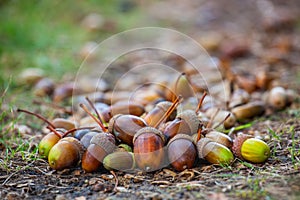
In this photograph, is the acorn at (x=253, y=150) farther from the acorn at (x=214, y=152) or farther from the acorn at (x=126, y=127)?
the acorn at (x=126, y=127)

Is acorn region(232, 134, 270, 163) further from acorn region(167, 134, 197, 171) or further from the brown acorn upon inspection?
the brown acorn

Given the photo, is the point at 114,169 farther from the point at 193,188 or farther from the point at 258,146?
the point at 258,146

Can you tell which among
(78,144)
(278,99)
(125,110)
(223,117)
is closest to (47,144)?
(78,144)

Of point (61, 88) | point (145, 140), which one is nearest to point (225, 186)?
point (145, 140)

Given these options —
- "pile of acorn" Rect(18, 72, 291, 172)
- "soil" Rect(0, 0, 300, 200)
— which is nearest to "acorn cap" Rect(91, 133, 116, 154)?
"pile of acorn" Rect(18, 72, 291, 172)

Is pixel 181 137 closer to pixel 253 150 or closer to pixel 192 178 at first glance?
pixel 192 178
